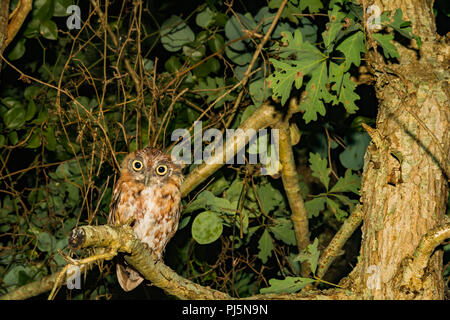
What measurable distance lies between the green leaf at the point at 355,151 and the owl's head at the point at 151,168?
3.41ft

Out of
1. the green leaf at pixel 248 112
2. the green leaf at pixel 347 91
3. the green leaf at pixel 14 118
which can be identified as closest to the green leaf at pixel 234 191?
the green leaf at pixel 248 112

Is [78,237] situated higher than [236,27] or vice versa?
[236,27]

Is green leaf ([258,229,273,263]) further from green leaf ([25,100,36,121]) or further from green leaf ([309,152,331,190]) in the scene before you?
green leaf ([25,100,36,121])

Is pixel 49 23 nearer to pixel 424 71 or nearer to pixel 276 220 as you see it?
pixel 276 220

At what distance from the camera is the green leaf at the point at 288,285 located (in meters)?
1.71

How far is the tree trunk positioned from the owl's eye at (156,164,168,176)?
124cm

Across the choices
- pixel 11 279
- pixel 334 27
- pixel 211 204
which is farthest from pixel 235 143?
pixel 11 279

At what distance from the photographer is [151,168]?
8.60ft

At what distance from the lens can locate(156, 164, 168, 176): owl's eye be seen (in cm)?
264

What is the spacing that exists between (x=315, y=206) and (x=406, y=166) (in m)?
1.08

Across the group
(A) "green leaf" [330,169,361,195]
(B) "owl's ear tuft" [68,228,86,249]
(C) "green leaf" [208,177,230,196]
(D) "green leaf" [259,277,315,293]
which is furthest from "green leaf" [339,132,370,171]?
(B) "owl's ear tuft" [68,228,86,249]

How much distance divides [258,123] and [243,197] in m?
0.51

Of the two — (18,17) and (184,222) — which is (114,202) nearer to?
(184,222)

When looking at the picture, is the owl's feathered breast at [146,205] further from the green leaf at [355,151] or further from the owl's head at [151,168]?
the green leaf at [355,151]
